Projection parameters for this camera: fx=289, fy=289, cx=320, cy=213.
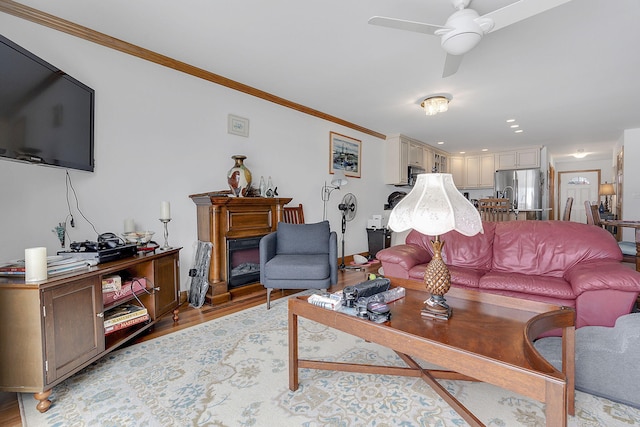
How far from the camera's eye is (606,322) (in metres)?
1.78

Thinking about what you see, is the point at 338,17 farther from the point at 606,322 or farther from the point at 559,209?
the point at 559,209

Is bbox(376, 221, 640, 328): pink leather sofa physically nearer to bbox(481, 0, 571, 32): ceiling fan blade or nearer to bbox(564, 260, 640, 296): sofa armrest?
bbox(564, 260, 640, 296): sofa armrest

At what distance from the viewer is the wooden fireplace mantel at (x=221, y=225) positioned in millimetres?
2855

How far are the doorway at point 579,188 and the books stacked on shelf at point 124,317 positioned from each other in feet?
34.9

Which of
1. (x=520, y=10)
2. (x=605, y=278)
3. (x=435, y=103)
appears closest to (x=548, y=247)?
(x=605, y=278)

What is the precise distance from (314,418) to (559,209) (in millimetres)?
10520

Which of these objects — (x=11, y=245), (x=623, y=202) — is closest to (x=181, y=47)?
(x=11, y=245)

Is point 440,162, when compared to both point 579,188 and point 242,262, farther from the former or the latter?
point 242,262

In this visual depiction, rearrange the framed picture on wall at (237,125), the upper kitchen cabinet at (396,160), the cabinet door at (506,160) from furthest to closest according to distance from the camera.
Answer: the cabinet door at (506,160)
the upper kitchen cabinet at (396,160)
the framed picture on wall at (237,125)

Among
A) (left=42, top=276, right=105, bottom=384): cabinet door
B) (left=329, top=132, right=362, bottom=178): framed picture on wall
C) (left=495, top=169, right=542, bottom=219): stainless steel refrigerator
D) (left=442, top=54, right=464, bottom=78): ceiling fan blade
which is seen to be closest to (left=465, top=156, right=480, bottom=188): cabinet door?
(left=495, top=169, right=542, bottom=219): stainless steel refrigerator

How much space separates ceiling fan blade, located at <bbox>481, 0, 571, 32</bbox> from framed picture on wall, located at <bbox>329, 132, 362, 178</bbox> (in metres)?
2.90

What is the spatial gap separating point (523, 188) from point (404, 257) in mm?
5446

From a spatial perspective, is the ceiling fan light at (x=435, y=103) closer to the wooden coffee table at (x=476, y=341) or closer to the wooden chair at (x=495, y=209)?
the wooden chair at (x=495, y=209)

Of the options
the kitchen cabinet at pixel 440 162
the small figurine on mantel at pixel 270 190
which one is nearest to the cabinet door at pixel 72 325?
the small figurine on mantel at pixel 270 190
